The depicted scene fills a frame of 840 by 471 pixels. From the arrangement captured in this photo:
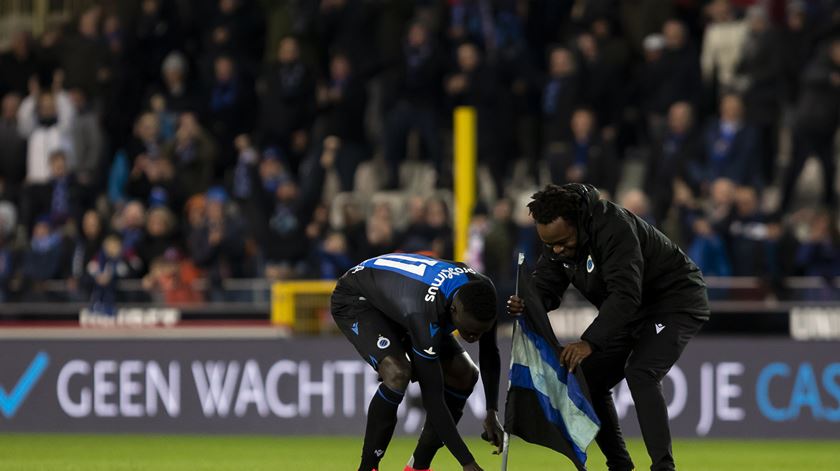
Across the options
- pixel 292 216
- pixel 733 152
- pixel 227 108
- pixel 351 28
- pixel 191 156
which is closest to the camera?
pixel 733 152

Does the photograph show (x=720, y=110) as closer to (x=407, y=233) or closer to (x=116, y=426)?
(x=407, y=233)

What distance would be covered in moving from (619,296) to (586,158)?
30.5ft

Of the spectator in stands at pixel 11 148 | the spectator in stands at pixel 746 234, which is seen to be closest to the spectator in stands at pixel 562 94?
the spectator in stands at pixel 746 234

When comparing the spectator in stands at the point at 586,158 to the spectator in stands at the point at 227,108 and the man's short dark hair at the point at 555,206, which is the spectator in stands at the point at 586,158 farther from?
the man's short dark hair at the point at 555,206

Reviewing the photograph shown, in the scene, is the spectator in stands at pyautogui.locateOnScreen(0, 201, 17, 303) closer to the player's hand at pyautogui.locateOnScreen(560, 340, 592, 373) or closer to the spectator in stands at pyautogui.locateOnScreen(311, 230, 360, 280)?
the spectator in stands at pyautogui.locateOnScreen(311, 230, 360, 280)

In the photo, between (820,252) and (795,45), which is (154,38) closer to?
(795,45)

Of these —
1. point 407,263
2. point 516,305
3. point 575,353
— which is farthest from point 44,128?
point 575,353

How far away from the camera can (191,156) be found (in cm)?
2031

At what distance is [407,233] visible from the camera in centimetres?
1775

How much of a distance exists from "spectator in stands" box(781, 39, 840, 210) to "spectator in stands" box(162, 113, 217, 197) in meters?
7.21

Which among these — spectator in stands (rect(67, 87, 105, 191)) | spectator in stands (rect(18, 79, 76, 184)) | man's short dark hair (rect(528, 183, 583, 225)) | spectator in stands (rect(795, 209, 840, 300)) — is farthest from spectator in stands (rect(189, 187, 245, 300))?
man's short dark hair (rect(528, 183, 583, 225))

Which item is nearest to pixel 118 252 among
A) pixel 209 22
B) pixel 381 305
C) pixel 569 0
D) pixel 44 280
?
pixel 44 280

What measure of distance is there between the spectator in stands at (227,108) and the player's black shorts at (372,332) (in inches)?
436

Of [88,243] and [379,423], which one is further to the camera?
[88,243]
